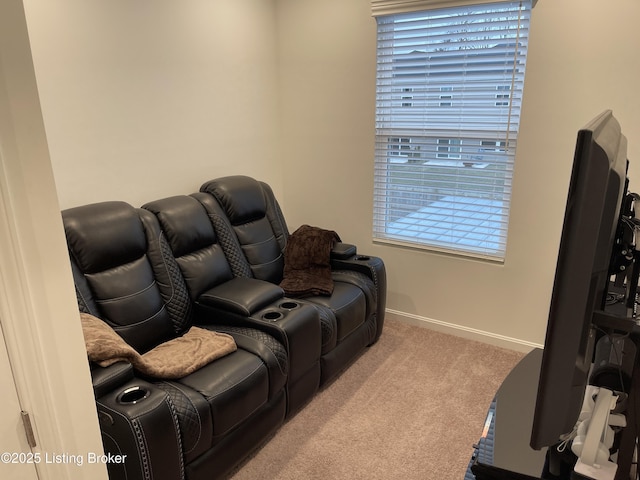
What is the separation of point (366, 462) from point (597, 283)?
1.67m

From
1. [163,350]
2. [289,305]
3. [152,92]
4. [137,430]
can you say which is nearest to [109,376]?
[137,430]

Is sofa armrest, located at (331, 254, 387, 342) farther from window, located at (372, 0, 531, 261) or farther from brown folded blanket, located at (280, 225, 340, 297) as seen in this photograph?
window, located at (372, 0, 531, 261)

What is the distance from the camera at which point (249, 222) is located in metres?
3.12

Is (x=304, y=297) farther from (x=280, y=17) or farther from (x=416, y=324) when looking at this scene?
(x=280, y=17)

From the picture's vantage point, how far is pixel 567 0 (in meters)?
2.57

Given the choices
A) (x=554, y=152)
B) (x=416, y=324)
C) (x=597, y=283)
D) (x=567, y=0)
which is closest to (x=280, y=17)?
(x=567, y=0)

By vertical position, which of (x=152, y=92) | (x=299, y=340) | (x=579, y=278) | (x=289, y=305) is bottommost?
(x=299, y=340)

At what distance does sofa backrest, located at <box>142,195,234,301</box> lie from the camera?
2.60 metres

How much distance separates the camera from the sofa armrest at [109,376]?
168cm

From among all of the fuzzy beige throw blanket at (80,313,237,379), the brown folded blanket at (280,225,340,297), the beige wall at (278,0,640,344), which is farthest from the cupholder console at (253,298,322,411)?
the beige wall at (278,0,640,344)

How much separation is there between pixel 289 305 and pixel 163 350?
670mm

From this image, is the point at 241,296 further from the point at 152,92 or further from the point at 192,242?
the point at 152,92

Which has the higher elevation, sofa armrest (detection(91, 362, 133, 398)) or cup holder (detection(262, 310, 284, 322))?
sofa armrest (detection(91, 362, 133, 398))

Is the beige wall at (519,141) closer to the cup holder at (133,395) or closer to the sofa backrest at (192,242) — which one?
the sofa backrest at (192,242)
